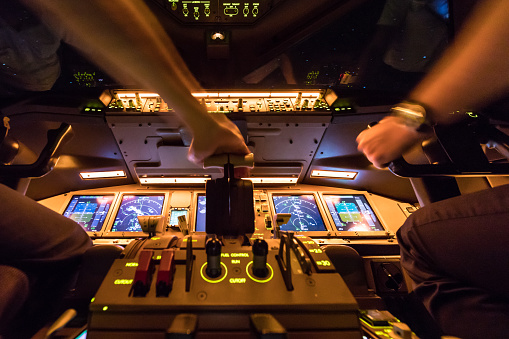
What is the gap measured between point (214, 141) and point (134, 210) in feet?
5.53

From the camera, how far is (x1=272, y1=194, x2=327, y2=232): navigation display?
1.96 m

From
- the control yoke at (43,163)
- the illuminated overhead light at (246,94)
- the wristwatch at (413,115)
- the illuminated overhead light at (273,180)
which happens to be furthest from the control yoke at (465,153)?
the control yoke at (43,163)

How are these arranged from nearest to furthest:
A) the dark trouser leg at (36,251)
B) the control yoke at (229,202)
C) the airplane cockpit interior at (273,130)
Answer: the dark trouser leg at (36,251)
the control yoke at (229,202)
the airplane cockpit interior at (273,130)

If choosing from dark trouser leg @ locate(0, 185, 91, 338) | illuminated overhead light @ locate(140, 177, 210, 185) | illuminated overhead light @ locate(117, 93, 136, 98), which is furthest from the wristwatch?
illuminated overhead light @ locate(117, 93, 136, 98)

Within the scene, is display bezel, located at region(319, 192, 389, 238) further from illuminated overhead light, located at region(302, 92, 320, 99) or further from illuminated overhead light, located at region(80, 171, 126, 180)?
illuminated overhead light, located at region(80, 171, 126, 180)

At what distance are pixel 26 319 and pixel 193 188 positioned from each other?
172cm

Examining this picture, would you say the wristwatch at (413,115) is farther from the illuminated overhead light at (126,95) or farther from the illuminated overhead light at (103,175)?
the illuminated overhead light at (103,175)

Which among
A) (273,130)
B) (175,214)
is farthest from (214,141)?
(175,214)

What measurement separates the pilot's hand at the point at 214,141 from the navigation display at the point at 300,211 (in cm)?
129

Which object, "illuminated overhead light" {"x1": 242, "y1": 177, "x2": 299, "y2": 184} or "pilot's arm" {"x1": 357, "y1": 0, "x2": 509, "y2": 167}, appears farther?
"illuminated overhead light" {"x1": 242, "y1": 177, "x2": 299, "y2": 184}

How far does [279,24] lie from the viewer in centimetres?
199

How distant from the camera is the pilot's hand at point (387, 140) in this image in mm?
1056

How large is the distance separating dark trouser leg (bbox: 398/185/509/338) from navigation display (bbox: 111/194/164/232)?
78.3 inches

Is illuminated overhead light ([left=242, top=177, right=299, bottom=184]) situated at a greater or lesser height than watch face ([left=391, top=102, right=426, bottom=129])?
greater
